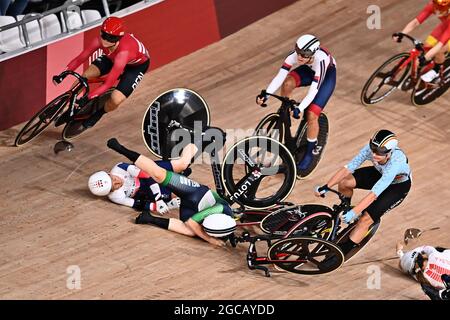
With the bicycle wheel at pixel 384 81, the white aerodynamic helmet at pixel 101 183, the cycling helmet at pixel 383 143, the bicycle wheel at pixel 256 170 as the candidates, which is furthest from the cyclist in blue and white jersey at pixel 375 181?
the bicycle wheel at pixel 384 81

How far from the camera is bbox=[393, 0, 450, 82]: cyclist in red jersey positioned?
13.0m

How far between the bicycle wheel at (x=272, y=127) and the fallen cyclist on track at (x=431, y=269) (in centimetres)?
211

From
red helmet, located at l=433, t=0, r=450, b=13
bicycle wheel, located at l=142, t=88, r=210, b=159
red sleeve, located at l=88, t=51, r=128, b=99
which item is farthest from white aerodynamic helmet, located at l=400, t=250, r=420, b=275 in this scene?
red helmet, located at l=433, t=0, r=450, b=13

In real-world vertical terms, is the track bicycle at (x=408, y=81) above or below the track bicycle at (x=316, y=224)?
below

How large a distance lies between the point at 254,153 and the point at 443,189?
1.85 metres

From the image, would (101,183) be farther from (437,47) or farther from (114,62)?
(437,47)

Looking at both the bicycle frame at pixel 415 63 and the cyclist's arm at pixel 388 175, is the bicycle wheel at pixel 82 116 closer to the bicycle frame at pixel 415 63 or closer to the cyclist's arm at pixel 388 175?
the bicycle frame at pixel 415 63

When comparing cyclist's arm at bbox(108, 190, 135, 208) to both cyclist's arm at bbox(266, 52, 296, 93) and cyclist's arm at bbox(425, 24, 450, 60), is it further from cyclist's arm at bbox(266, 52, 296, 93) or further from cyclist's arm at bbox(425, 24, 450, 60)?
cyclist's arm at bbox(425, 24, 450, 60)

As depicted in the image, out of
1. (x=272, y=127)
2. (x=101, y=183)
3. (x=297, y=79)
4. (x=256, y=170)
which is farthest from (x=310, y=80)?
(x=101, y=183)

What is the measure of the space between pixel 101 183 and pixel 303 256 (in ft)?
6.70

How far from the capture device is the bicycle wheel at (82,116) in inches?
489
